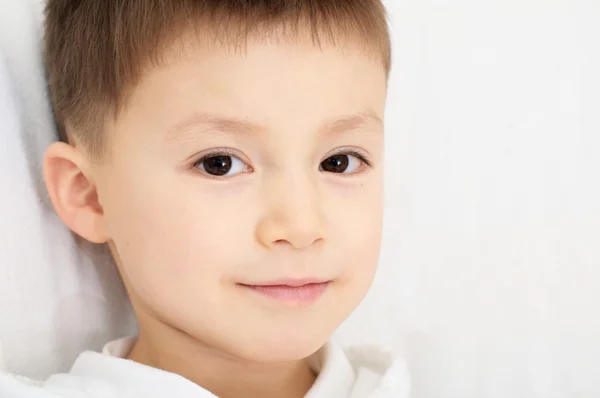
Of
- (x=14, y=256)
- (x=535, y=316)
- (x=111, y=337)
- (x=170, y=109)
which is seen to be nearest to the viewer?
(x=170, y=109)

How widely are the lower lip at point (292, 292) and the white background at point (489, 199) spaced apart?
0.41 meters

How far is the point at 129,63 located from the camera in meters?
0.87

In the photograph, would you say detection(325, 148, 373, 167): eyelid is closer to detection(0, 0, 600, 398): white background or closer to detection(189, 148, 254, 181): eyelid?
detection(189, 148, 254, 181): eyelid

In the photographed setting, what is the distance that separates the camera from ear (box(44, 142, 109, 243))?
3.15 ft

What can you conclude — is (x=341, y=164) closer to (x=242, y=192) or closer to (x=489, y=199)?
(x=242, y=192)

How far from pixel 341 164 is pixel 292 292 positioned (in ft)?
0.59

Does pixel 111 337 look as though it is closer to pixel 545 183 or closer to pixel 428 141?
pixel 428 141

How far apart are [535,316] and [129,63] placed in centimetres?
80

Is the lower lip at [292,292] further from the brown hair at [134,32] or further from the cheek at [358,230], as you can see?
the brown hair at [134,32]

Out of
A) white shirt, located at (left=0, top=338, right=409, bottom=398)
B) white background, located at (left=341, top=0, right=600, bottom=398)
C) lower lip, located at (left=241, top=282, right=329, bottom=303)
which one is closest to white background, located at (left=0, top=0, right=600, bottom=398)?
white background, located at (left=341, top=0, right=600, bottom=398)

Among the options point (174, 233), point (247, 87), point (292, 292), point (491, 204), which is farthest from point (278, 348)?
point (491, 204)

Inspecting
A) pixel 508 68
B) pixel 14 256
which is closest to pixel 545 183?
pixel 508 68

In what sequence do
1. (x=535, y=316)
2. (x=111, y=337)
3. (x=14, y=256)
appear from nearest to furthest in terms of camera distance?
(x=14, y=256), (x=111, y=337), (x=535, y=316)

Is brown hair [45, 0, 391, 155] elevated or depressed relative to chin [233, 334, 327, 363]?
elevated
